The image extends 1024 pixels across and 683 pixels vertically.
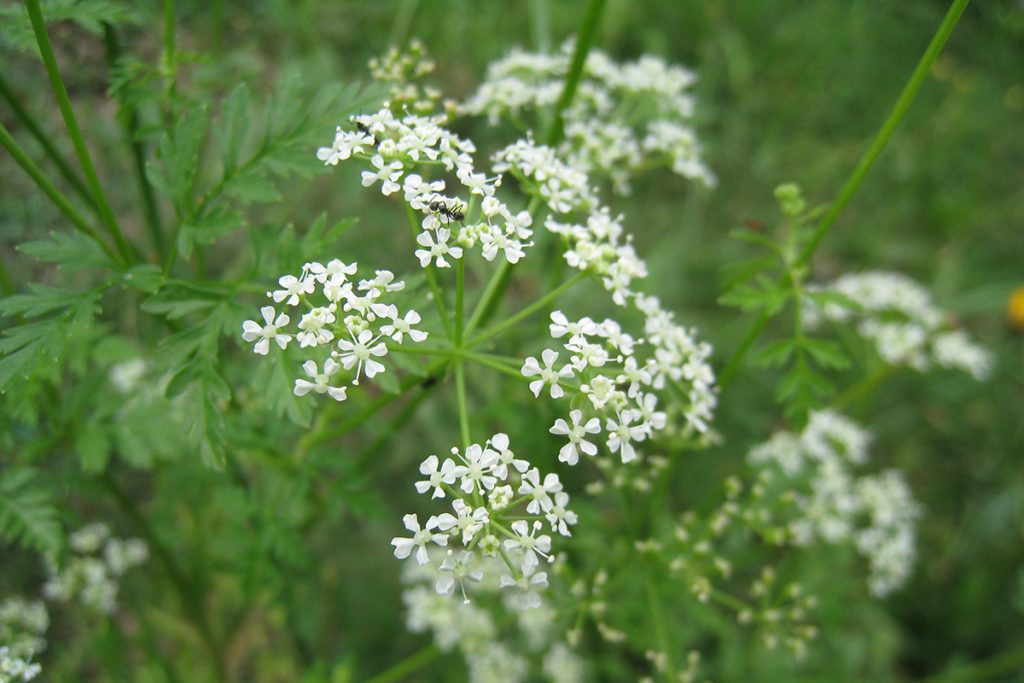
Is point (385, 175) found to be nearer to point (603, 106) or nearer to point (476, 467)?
point (476, 467)

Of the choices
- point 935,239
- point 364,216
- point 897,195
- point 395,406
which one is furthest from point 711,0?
point 395,406

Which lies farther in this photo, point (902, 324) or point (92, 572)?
point (902, 324)

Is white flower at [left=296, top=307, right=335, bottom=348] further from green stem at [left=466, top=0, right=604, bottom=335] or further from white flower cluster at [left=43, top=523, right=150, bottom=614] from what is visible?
white flower cluster at [left=43, top=523, right=150, bottom=614]

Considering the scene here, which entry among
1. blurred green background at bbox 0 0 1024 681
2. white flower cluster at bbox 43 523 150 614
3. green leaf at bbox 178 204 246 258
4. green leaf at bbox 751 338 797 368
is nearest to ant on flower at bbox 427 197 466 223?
green leaf at bbox 178 204 246 258

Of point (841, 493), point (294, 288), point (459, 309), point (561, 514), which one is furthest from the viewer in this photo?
point (841, 493)

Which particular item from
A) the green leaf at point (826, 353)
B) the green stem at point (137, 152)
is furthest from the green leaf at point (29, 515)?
→ the green leaf at point (826, 353)

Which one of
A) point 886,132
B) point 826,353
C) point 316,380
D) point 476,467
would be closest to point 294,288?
point 316,380
